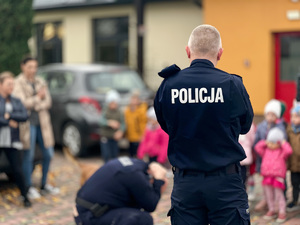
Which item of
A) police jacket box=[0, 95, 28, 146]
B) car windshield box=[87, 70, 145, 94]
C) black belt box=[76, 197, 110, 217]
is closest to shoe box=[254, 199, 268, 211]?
black belt box=[76, 197, 110, 217]

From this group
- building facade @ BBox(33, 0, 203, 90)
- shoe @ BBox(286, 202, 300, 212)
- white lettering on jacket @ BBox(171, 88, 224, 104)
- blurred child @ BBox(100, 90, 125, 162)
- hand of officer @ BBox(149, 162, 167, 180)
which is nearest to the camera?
white lettering on jacket @ BBox(171, 88, 224, 104)

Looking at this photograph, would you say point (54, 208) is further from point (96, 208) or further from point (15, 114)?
point (96, 208)

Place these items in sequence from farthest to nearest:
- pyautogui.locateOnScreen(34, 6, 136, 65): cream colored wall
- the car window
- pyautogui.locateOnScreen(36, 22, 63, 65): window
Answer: pyautogui.locateOnScreen(36, 22, 63, 65): window, pyautogui.locateOnScreen(34, 6, 136, 65): cream colored wall, the car window

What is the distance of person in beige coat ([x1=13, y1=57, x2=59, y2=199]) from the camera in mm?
7699

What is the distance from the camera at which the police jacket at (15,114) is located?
7.09m

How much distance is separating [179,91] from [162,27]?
14.5 meters

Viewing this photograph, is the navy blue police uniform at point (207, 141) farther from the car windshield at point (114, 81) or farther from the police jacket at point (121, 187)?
the car windshield at point (114, 81)

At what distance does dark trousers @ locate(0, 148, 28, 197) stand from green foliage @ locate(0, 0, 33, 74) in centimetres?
325

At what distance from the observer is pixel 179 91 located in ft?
11.3

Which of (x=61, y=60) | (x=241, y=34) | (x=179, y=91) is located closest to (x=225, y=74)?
(x=179, y=91)

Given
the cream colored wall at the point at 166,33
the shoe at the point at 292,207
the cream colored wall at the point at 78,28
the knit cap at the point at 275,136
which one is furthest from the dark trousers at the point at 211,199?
the cream colored wall at the point at 78,28

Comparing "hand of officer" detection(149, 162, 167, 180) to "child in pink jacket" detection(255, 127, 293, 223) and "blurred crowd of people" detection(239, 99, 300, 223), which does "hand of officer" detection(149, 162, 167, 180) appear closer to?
"blurred crowd of people" detection(239, 99, 300, 223)

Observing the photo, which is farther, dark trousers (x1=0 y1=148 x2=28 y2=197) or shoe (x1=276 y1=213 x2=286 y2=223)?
dark trousers (x1=0 y1=148 x2=28 y2=197)

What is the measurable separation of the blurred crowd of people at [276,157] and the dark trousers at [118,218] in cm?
172
